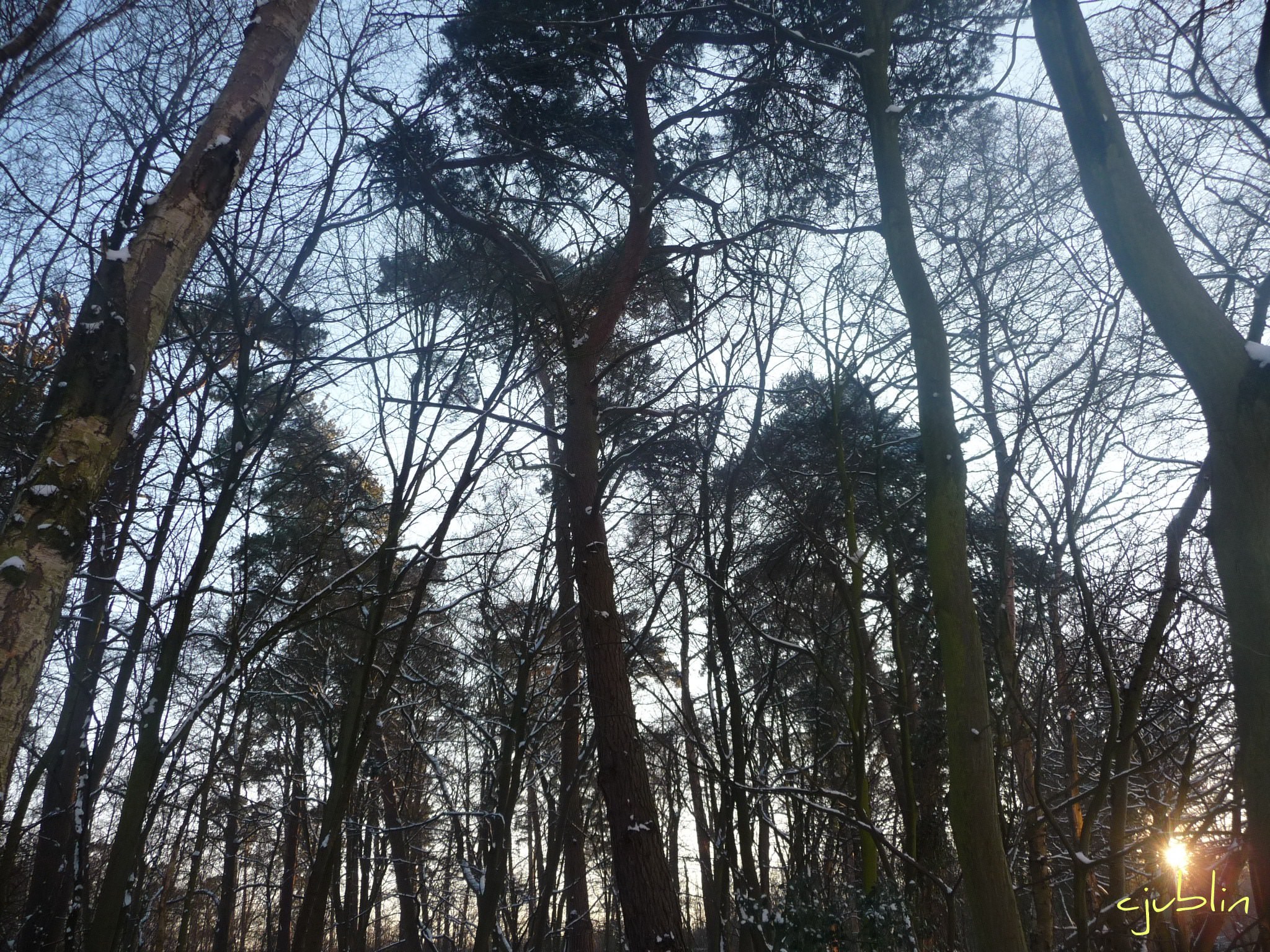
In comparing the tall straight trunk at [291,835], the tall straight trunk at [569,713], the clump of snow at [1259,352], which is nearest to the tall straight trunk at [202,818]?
the tall straight trunk at [291,835]

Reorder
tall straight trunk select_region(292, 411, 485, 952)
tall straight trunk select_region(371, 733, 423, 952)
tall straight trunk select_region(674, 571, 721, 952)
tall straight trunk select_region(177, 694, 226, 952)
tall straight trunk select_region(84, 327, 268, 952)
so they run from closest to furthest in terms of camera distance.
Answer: tall straight trunk select_region(84, 327, 268, 952) → tall straight trunk select_region(292, 411, 485, 952) → tall straight trunk select_region(177, 694, 226, 952) → tall straight trunk select_region(674, 571, 721, 952) → tall straight trunk select_region(371, 733, 423, 952)

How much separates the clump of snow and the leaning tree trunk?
3.45m

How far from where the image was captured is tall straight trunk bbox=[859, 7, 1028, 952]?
2.71m

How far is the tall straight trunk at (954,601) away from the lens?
8.90 feet

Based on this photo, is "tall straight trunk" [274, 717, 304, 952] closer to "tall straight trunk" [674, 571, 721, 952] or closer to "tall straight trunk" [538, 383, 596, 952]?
"tall straight trunk" [538, 383, 596, 952]

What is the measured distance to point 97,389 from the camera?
7.84ft

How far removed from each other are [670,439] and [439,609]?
3.90 m

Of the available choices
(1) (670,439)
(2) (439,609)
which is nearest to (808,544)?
(1) (670,439)

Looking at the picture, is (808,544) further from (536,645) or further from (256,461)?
(256,461)

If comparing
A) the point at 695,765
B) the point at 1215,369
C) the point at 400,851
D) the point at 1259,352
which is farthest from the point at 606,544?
the point at 400,851

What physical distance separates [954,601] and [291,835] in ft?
51.7

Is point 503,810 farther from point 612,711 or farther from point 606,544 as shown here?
point 606,544

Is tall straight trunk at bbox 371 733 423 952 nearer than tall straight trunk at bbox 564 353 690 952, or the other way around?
tall straight trunk at bbox 564 353 690 952

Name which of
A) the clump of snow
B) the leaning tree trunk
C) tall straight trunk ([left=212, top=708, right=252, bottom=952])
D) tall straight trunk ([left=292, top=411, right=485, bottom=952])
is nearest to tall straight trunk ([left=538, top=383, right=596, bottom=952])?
tall straight trunk ([left=292, top=411, right=485, bottom=952])
